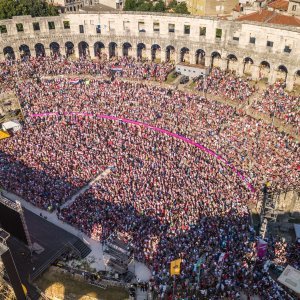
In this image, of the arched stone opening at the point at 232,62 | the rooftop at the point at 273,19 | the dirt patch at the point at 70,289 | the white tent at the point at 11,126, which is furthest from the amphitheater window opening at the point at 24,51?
the dirt patch at the point at 70,289

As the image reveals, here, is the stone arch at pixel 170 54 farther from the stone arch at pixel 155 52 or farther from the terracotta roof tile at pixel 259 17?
the terracotta roof tile at pixel 259 17

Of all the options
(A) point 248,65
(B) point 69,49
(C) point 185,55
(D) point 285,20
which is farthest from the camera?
(B) point 69,49

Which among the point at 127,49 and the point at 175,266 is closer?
the point at 175,266

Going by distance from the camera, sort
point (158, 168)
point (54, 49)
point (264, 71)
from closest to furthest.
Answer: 1. point (158, 168)
2. point (264, 71)
3. point (54, 49)

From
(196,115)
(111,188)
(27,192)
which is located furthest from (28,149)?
(196,115)

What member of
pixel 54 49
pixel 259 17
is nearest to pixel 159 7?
pixel 54 49

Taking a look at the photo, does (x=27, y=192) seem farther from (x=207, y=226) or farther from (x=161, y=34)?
(x=161, y=34)

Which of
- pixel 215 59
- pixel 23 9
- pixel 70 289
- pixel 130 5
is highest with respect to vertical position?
pixel 23 9

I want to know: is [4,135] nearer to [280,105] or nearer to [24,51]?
[24,51]

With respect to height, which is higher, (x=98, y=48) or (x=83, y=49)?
(x=98, y=48)
